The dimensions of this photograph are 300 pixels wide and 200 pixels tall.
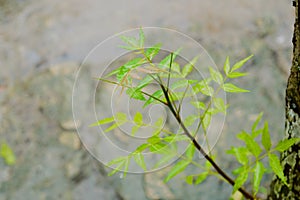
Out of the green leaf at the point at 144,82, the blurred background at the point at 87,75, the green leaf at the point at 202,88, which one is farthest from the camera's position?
the blurred background at the point at 87,75

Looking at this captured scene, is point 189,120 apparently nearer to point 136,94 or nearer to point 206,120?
point 206,120

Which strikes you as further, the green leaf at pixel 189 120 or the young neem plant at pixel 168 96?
the green leaf at pixel 189 120

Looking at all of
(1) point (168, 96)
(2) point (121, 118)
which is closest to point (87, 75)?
(2) point (121, 118)

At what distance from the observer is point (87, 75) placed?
1.98 m

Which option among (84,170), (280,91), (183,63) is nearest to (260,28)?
(280,91)

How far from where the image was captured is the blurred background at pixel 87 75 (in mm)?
1733

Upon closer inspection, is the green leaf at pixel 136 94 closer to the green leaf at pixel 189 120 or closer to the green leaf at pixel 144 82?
the green leaf at pixel 144 82

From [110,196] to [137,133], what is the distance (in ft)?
2.54

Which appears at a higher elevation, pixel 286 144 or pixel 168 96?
pixel 168 96

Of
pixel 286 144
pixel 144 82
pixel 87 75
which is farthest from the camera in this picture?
pixel 87 75

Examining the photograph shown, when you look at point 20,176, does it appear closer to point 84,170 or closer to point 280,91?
point 84,170

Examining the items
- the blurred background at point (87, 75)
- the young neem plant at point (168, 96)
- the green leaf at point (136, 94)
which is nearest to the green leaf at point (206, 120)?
the young neem plant at point (168, 96)

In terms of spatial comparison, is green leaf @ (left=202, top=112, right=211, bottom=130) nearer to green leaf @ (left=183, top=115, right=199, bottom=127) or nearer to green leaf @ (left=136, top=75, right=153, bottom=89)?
green leaf @ (left=183, top=115, right=199, bottom=127)

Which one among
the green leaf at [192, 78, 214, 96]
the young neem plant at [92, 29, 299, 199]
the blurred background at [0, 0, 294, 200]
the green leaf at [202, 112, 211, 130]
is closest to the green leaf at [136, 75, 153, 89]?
the young neem plant at [92, 29, 299, 199]
